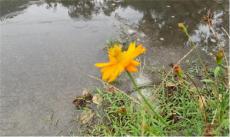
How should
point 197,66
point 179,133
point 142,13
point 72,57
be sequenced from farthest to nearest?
point 142,13 → point 72,57 → point 197,66 → point 179,133

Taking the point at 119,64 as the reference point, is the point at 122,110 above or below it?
below

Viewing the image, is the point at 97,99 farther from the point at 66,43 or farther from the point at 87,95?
the point at 66,43

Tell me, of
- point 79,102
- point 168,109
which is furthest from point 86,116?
point 168,109

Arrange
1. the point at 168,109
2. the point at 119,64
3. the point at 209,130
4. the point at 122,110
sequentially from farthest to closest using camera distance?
the point at 168,109
the point at 122,110
the point at 209,130
the point at 119,64

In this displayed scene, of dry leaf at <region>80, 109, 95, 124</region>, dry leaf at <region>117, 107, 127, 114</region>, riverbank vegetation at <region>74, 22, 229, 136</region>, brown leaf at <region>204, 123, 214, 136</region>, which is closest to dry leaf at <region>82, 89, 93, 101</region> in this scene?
riverbank vegetation at <region>74, 22, 229, 136</region>

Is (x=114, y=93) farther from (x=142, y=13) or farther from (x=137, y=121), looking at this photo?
(x=142, y=13)

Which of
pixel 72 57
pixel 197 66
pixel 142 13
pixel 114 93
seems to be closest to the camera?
pixel 114 93

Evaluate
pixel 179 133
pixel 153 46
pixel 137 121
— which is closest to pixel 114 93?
pixel 137 121

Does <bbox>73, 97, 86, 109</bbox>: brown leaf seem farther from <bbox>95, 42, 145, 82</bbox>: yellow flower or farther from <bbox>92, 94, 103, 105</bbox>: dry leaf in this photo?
<bbox>95, 42, 145, 82</bbox>: yellow flower
